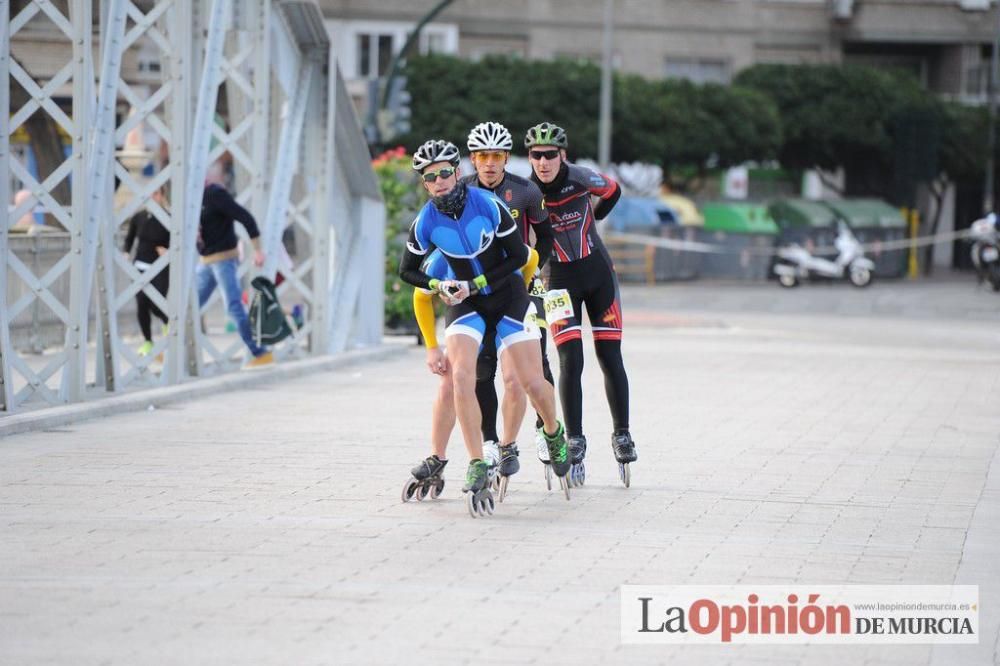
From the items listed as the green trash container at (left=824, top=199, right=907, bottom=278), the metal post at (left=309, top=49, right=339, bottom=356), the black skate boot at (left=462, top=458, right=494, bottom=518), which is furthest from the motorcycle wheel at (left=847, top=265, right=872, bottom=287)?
the black skate boot at (left=462, top=458, right=494, bottom=518)

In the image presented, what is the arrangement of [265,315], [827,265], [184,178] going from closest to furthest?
1. [184,178]
2. [265,315]
3. [827,265]

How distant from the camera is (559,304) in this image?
10125mm

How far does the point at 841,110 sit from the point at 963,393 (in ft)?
128

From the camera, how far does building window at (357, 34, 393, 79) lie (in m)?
57.3

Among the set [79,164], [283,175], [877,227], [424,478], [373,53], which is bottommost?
[877,227]

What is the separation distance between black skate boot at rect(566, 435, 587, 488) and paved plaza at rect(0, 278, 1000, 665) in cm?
17

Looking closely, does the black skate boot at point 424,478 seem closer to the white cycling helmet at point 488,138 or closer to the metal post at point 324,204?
the white cycling helmet at point 488,138

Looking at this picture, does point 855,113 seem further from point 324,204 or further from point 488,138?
point 488,138

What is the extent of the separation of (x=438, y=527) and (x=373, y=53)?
163 feet

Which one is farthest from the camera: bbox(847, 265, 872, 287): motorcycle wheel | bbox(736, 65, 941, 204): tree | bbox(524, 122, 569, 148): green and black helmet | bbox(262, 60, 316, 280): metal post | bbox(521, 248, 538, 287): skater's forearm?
bbox(736, 65, 941, 204): tree

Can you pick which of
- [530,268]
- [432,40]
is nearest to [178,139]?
[530,268]

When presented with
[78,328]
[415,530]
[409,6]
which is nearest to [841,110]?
[409,6]

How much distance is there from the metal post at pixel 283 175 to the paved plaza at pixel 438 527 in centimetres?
148

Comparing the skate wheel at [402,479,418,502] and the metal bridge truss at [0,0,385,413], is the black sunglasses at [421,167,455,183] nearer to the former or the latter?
the skate wheel at [402,479,418,502]
